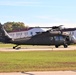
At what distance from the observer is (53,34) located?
49.5m

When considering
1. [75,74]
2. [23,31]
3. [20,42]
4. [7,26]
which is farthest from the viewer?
[7,26]

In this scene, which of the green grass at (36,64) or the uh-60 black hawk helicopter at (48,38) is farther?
the uh-60 black hawk helicopter at (48,38)

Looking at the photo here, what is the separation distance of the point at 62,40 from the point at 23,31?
295 feet

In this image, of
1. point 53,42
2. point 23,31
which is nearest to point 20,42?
point 53,42

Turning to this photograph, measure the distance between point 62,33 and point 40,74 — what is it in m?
35.8

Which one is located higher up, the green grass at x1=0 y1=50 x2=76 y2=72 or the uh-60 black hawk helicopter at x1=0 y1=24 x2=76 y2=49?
the uh-60 black hawk helicopter at x1=0 y1=24 x2=76 y2=49

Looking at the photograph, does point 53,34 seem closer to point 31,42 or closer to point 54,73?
point 31,42

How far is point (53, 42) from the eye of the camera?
49969 mm

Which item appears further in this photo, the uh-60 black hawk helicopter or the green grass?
the uh-60 black hawk helicopter

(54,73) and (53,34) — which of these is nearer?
(54,73)

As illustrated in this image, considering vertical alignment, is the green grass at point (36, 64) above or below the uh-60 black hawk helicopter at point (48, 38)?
below

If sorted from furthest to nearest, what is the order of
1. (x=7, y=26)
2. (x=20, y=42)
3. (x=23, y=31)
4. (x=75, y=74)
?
(x=7, y=26) < (x=23, y=31) < (x=20, y=42) < (x=75, y=74)

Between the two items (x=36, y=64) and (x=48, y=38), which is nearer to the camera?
(x=36, y=64)

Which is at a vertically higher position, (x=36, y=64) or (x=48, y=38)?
(x=48, y=38)
